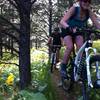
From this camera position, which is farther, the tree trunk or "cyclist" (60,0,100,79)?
the tree trunk

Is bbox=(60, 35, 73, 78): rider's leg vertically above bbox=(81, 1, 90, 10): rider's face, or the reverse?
bbox=(81, 1, 90, 10): rider's face

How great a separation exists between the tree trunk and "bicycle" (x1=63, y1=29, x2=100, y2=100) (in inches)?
70.1

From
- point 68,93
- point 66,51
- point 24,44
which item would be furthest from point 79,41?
point 24,44

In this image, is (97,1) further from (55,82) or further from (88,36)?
(88,36)

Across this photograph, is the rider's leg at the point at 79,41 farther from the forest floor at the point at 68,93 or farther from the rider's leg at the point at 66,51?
Result: the forest floor at the point at 68,93

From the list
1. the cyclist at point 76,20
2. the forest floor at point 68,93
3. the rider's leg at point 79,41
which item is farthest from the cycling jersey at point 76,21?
the forest floor at point 68,93

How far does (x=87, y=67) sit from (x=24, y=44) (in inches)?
119

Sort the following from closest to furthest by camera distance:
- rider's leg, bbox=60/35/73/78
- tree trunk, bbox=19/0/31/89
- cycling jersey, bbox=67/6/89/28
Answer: cycling jersey, bbox=67/6/89/28 < rider's leg, bbox=60/35/73/78 < tree trunk, bbox=19/0/31/89

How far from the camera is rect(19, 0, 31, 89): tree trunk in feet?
28.6

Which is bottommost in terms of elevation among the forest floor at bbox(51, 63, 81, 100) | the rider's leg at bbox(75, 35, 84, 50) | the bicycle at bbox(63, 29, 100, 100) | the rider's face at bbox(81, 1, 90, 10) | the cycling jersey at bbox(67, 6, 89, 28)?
the forest floor at bbox(51, 63, 81, 100)

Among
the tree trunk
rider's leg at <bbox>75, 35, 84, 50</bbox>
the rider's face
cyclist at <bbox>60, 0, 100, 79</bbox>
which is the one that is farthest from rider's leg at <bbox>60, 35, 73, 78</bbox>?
the tree trunk

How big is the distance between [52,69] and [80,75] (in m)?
4.33

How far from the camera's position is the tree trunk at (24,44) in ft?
28.6

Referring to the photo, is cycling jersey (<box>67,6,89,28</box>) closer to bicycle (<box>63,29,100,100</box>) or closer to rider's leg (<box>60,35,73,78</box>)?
rider's leg (<box>60,35,73,78</box>)
